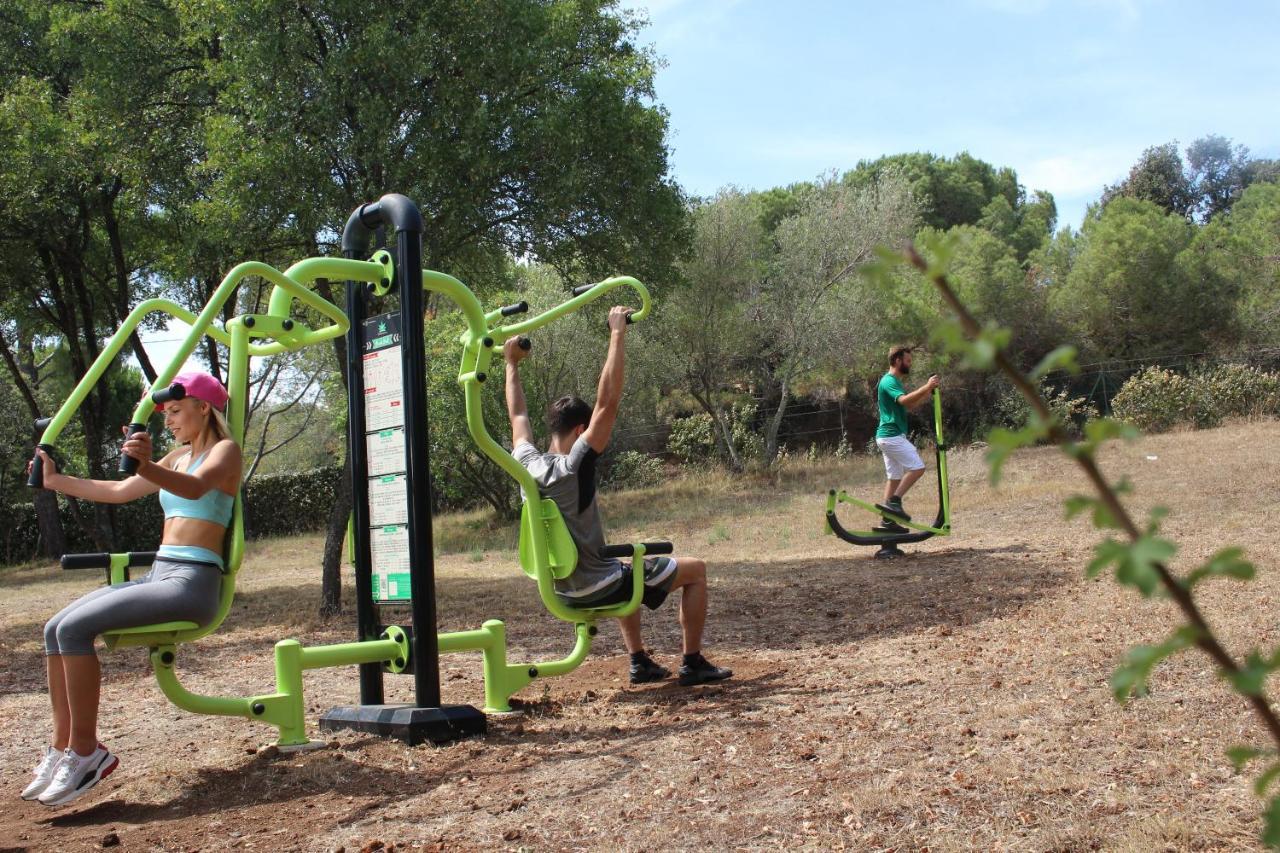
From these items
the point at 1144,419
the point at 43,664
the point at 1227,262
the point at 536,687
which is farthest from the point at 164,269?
the point at 1227,262

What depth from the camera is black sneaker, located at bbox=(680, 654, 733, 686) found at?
16.8ft

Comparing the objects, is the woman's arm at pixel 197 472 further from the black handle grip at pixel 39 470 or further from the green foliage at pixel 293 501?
the green foliage at pixel 293 501

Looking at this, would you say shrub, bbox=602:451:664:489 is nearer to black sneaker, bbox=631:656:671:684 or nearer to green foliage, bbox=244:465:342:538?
green foliage, bbox=244:465:342:538

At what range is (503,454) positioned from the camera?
4578 millimetres

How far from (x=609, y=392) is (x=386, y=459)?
3.23ft

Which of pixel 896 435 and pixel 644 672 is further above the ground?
pixel 896 435

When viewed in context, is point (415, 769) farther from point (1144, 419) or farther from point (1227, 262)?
point (1227, 262)

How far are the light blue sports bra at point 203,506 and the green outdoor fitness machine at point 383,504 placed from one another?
0.20 ft

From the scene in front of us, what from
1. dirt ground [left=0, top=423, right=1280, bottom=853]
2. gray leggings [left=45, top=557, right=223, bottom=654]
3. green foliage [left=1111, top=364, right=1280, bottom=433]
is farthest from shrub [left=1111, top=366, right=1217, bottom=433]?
gray leggings [left=45, top=557, right=223, bottom=654]

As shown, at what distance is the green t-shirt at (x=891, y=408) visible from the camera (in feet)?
30.7

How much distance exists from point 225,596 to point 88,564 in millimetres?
509

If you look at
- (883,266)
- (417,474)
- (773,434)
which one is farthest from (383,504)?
(773,434)

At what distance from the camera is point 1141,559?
30.1 inches

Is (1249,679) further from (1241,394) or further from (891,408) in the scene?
(1241,394)
